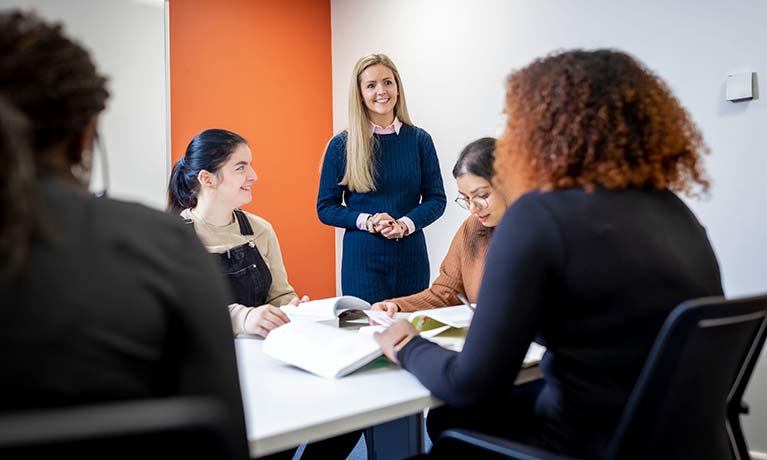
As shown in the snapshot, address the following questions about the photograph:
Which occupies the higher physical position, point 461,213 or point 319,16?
point 319,16

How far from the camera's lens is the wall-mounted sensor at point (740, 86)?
2.60 meters

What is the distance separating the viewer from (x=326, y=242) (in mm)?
4453

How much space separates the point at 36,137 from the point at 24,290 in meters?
0.17

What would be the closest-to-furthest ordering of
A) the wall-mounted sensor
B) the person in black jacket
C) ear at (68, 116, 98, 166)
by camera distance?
1. the person in black jacket
2. ear at (68, 116, 98, 166)
3. the wall-mounted sensor

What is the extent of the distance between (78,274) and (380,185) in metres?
2.32

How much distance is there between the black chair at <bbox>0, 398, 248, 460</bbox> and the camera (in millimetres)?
508

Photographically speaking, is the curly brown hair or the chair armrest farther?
the curly brown hair

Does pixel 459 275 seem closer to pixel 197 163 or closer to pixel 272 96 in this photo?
pixel 197 163

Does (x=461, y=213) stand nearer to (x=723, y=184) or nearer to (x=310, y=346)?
(x=723, y=184)

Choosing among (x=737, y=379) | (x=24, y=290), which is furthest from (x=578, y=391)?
(x=24, y=290)

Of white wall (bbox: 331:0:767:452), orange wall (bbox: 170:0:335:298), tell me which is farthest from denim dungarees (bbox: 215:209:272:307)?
orange wall (bbox: 170:0:335:298)

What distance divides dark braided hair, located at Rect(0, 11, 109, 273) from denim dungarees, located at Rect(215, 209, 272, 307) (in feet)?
4.95

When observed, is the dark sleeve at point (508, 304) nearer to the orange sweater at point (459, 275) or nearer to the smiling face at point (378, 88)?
the orange sweater at point (459, 275)

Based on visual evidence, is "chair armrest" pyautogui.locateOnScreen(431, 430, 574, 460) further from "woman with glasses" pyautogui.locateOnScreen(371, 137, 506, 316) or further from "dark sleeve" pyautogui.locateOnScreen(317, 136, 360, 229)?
"dark sleeve" pyautogui.locateOnScreen(317, 136, 360, 229)
